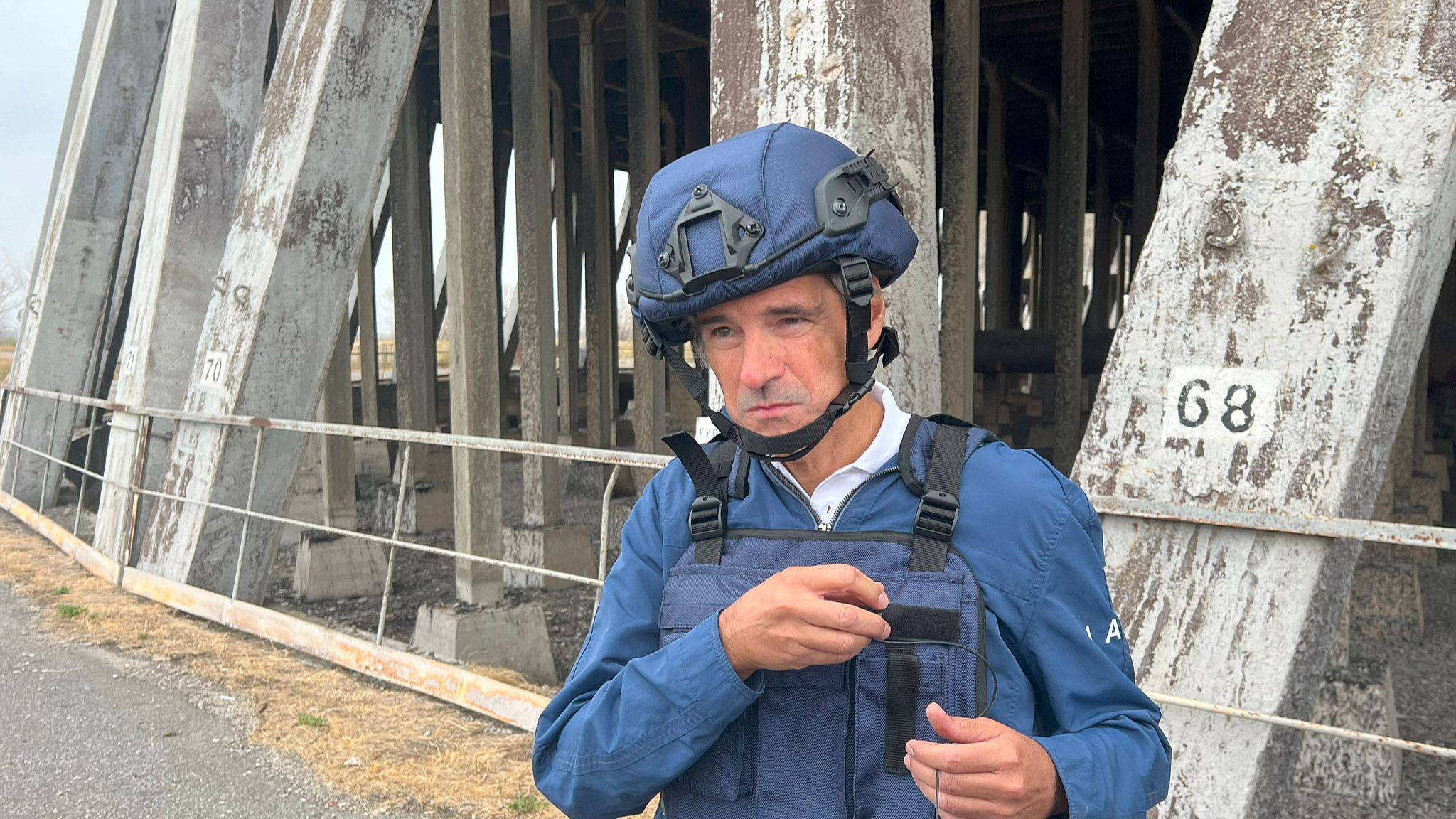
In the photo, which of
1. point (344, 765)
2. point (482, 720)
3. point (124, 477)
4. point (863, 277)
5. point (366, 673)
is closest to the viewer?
point (863, 277)

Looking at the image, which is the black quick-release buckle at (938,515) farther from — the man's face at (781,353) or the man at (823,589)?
the man's face at (781,353)

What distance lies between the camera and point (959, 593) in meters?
1.17

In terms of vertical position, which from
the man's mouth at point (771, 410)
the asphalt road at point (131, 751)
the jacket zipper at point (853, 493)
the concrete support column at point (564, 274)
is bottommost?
the asphalt road at point (131, 751)

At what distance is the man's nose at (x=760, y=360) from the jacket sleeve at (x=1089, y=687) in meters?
0.36

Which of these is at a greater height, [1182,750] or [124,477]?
[124,477]

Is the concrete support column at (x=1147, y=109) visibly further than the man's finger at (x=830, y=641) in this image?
Yes

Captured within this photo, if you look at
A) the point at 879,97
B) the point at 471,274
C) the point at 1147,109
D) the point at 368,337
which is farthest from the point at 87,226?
the point at 1147,109

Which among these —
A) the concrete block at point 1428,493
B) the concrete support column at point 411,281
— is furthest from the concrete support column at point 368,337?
the concrete block at point 1428,493

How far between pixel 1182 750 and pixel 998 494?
59.6 inches

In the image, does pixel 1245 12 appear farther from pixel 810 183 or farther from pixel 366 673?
pixel 366 673

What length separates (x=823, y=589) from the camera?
3.53 feet

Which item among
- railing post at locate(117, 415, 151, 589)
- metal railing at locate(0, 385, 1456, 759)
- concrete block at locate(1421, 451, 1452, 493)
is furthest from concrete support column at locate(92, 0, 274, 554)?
concrete block at locate(1421, 451, 1452, 493)

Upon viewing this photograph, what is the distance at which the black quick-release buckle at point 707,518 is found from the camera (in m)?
1.27

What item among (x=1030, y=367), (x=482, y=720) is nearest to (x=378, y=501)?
(x=482, y=720)
